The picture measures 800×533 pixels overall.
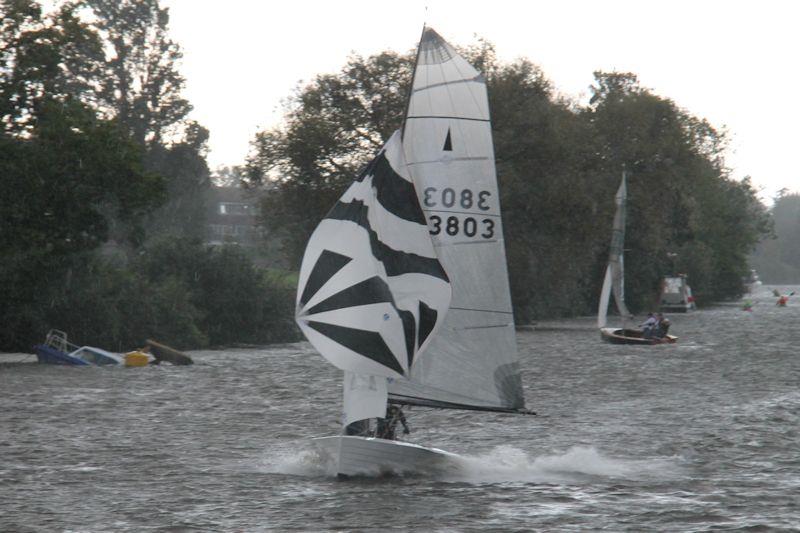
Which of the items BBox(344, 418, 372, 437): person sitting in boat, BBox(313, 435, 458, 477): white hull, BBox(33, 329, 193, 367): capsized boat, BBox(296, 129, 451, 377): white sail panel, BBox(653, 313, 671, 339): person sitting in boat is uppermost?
BBox(296, 129, 451, 377): white sail panel

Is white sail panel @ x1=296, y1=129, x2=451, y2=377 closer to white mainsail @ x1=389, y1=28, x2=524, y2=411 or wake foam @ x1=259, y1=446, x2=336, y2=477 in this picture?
white mainsail @ x1=389, y1=28, x2=524, y2=411

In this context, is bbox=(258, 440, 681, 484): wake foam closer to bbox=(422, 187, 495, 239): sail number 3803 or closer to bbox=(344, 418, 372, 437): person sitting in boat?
bbox=(344, 418, 372, 437): person sitting in boat

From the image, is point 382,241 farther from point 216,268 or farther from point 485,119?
point 216,268

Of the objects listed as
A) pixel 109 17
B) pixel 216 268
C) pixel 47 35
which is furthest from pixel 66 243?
pixel 109 17

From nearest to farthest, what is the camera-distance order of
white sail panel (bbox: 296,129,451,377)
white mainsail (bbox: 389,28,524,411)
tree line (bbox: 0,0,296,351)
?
white sail panel (bbox: 296,129,451,377) < white mainsail (bbox: 389,28,524,411) < tree line (bbox: 0,0,296,351)

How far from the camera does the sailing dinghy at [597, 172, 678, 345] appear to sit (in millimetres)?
60750

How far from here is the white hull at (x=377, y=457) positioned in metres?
19.0

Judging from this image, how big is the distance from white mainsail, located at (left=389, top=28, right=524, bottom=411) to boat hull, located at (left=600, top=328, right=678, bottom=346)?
40.9 m

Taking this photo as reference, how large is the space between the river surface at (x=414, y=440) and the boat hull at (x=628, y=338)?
16.8 m

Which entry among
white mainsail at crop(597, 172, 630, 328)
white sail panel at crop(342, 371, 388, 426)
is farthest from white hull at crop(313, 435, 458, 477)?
white mainsail at crop(597, 172, 630, 328)

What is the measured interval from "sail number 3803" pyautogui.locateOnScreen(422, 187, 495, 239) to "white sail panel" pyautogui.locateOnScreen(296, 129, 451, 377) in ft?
2.30

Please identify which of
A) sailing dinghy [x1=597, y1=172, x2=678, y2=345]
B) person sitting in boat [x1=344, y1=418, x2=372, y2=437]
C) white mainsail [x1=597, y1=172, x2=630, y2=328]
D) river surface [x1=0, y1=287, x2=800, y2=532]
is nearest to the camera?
river surface [x1=0, y1=287, x2=800, y2=532]

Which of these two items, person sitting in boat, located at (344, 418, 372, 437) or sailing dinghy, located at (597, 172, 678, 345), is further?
sailing dinghy, located at (597, 172, 678, 345)

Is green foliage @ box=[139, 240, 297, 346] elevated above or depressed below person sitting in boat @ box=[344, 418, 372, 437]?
above
